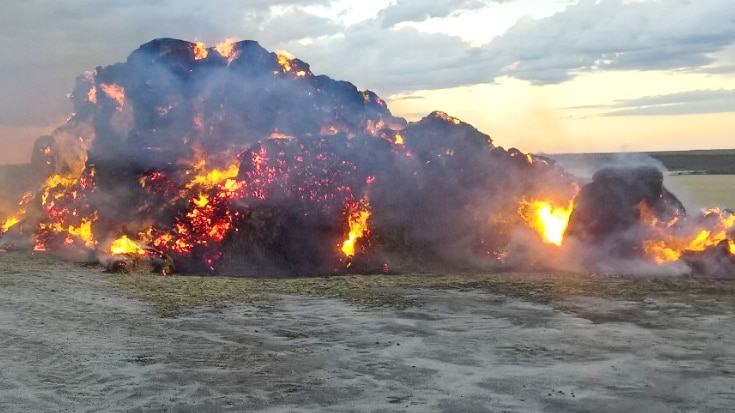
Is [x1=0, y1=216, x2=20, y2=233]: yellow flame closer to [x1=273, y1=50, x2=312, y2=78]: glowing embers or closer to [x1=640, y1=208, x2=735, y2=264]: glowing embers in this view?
[x1=273, y1=50, x2=312, y2=78]: glowing embers

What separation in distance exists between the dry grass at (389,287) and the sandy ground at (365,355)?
0.96 metres

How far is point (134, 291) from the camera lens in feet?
74.3

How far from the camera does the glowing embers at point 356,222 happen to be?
106 feet

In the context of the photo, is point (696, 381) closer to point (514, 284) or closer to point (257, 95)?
point (514, 284)

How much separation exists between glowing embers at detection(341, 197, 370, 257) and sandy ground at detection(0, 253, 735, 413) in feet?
33.8

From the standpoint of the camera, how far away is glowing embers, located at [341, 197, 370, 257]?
32.2 meters

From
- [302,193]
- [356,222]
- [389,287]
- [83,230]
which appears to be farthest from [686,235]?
[83,230]

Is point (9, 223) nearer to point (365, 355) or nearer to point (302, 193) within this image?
point (302, 193)

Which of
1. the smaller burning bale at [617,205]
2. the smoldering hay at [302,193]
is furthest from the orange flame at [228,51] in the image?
the smaller burning bale at [617,205]

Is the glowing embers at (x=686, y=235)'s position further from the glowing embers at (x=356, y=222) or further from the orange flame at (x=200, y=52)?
the orange flame at (x=200, y=52)

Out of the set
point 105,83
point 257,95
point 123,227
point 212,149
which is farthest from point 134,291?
point 105,83

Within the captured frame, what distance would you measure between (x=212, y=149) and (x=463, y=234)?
44.4 feet

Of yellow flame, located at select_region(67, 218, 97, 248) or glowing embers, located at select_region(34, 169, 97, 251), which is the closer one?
yellow flame, located at select_region(67, 218, 97, 248)

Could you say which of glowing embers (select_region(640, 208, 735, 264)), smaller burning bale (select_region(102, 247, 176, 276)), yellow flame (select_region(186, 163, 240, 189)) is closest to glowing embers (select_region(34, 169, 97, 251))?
smaller burning bale (select_region(102, 247, 176, 276))
